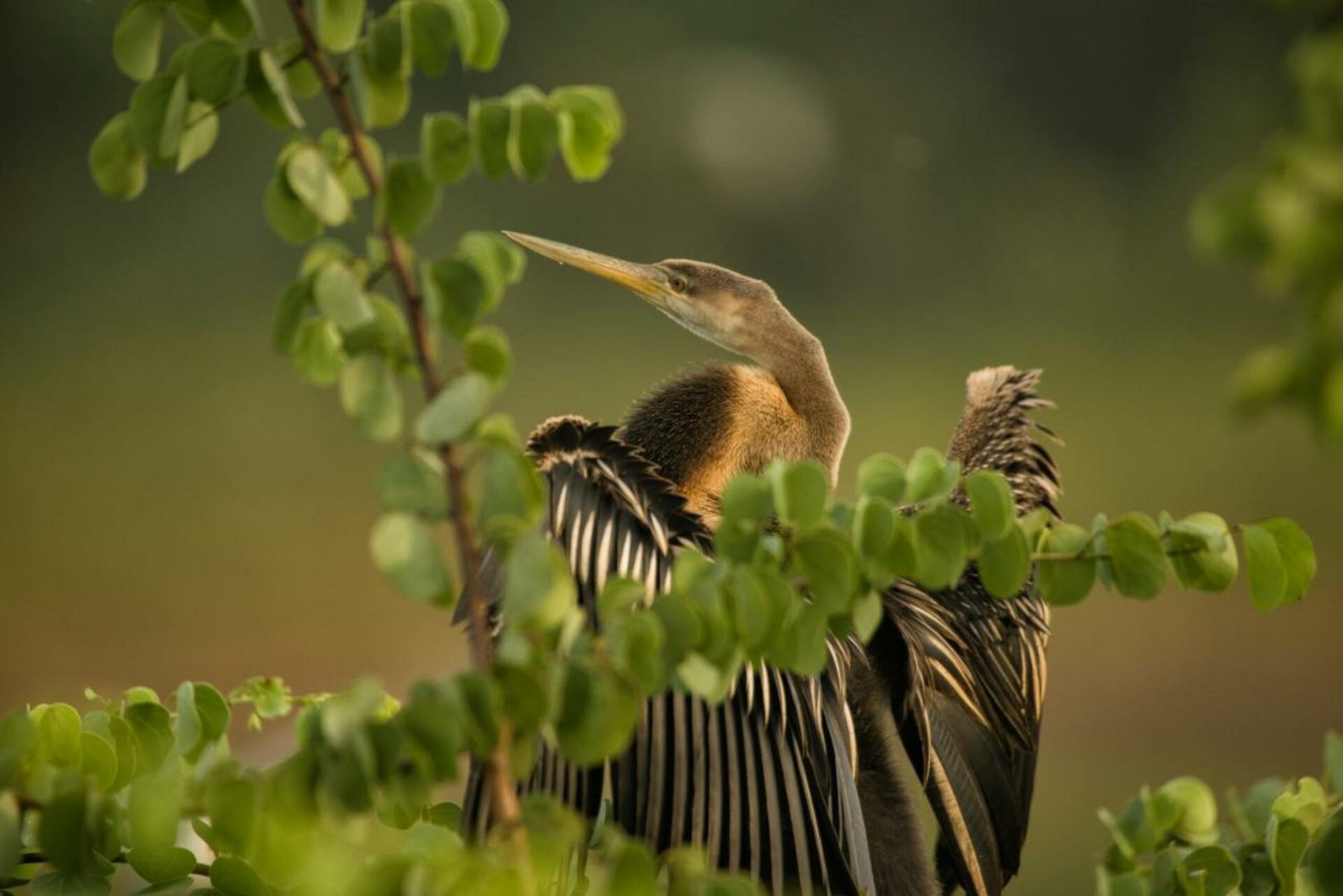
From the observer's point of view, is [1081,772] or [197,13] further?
[1081,772]

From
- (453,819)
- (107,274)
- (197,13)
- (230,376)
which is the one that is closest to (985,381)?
(453,819)

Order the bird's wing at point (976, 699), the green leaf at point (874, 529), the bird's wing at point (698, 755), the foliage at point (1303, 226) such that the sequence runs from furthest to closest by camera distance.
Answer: the bird's wing at point (976, 699), the bird's wing at point (698, 755), the green leaf at point (874, 529), the foliage at point (1303, 226)

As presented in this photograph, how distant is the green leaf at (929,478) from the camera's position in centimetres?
44

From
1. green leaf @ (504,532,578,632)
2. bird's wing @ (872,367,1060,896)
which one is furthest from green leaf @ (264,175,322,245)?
bird's wing @ (872,367,1060,896)

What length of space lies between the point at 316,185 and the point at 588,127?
Answer: 9 centimetres

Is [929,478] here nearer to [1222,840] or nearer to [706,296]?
[1222,840]

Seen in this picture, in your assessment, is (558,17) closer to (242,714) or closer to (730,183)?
(730,183)

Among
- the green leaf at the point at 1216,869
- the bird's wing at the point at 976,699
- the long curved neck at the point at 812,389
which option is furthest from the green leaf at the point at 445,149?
the long curved neck at the point at 812,389

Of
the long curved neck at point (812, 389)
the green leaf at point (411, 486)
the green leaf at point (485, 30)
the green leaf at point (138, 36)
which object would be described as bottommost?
the green leaf at point (411, 486)

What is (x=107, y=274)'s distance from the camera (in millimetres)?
3174

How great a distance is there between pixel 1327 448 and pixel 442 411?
0.60 feet

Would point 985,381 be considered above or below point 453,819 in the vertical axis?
above

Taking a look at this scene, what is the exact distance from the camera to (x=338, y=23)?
37cm

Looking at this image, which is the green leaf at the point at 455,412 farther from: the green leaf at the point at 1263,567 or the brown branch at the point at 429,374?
the green leaf at the point at 1263,567
